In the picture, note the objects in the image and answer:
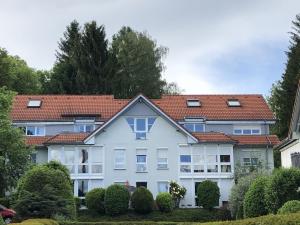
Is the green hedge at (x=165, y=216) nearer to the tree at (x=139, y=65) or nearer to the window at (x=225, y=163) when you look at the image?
the window at (x=225, y=163)

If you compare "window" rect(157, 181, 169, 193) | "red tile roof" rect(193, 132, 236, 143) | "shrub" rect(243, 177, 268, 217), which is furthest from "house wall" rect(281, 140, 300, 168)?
"window" rect(157, 181, 169, 193)

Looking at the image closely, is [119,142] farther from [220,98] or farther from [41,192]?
[41,192]

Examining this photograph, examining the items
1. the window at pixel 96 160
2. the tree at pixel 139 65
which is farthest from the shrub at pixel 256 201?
the tree at pixel 139 65

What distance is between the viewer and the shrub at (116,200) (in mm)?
44531

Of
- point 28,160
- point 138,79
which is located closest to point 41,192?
point 28,160

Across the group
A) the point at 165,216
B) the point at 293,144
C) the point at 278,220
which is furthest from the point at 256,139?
the point at 278,220

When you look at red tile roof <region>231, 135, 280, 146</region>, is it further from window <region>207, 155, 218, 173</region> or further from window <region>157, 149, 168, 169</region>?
window <region>157, 149, 168, 169</region>

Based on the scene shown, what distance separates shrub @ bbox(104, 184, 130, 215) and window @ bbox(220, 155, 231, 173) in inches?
416

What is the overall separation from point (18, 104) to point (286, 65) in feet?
89.0

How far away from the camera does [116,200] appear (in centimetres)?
4456

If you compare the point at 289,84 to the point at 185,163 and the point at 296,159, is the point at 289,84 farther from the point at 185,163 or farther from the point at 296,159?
the point at 296,159

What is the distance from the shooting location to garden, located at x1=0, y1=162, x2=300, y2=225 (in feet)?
75.3

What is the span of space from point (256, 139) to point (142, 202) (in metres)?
15.2

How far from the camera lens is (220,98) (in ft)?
201
